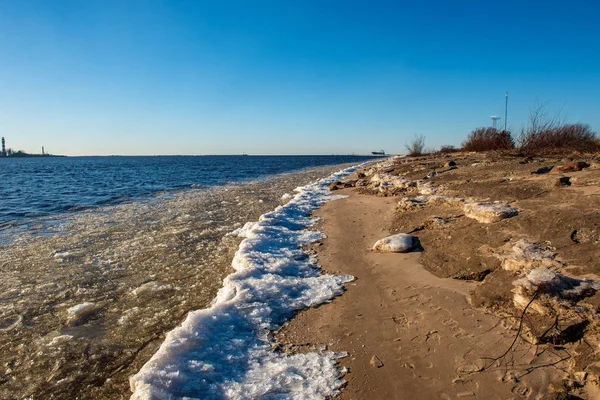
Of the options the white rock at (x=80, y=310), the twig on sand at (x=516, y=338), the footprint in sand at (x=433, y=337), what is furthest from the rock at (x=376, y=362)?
the white rock at (x=80, y=310)

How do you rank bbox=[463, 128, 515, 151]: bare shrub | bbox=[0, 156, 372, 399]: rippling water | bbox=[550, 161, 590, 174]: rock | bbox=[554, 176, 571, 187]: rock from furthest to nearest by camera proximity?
bbox=[463, 128, 515, 151]: bare shrub
bbox=[550, 161, 590, 174]: rock
bbox=[554, 176, 571, 187]: rock
bbox=[0, 156, 372, 399]: rippling water

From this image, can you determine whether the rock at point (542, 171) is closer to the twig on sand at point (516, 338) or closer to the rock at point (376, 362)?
the twig on sand at point (516, 338)

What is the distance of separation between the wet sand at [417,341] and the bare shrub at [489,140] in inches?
717

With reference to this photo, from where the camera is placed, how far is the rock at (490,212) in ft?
18.1

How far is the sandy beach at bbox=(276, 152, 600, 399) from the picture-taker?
255 centimetres

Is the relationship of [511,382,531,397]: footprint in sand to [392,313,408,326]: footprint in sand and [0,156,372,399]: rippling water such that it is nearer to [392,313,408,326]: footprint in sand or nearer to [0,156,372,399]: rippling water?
[392,313,408,326]: footprint in sand

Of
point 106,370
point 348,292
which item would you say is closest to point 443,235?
point 348,292

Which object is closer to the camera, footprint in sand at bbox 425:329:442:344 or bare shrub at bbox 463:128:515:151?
footprint in sand at bbox 425:329:442:344

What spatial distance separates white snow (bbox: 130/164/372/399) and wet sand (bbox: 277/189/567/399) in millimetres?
197

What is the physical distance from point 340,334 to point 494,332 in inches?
55.1

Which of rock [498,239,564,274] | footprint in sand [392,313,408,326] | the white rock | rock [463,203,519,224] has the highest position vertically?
rock [463,203,519,224]

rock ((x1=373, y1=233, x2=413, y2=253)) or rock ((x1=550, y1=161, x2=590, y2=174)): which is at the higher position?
rock ((x1=550, y1=161, x2=590, y2=174))

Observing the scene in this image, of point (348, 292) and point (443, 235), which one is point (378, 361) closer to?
point (348, 292)

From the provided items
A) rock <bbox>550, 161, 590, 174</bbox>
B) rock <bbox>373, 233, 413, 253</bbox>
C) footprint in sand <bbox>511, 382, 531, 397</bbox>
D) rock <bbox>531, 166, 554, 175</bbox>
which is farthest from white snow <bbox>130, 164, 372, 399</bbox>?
rock <bbox>531, 166, 554, 175</bbox>
